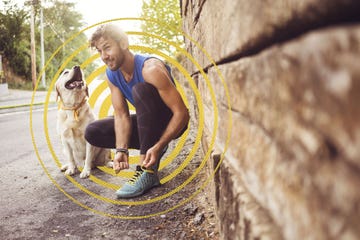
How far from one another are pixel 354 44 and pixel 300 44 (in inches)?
5.8

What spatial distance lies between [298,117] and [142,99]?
2156mm

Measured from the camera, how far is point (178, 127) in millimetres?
2686

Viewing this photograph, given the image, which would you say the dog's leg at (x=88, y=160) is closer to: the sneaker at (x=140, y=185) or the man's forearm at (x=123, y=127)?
the man's forearm at (x=123, y=127)

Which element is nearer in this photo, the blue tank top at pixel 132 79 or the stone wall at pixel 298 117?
the stone wall at pixel 298 117

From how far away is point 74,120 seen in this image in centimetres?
348

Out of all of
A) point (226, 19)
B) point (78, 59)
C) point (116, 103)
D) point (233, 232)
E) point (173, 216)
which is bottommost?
point (173, 216)

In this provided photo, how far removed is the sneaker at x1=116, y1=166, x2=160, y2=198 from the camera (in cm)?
263

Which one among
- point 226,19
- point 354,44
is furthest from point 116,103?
point 354,44

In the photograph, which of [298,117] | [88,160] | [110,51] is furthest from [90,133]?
[298,117]

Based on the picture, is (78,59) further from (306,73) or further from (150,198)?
(306,73)

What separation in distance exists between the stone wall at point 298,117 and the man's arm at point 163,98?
5.02ft

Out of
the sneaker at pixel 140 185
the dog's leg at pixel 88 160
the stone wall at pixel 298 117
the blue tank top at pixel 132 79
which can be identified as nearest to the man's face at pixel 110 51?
the blue tank top at pixel 132 79

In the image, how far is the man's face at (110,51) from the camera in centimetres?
246

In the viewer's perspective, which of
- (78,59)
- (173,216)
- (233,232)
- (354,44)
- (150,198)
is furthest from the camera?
(78,59)
